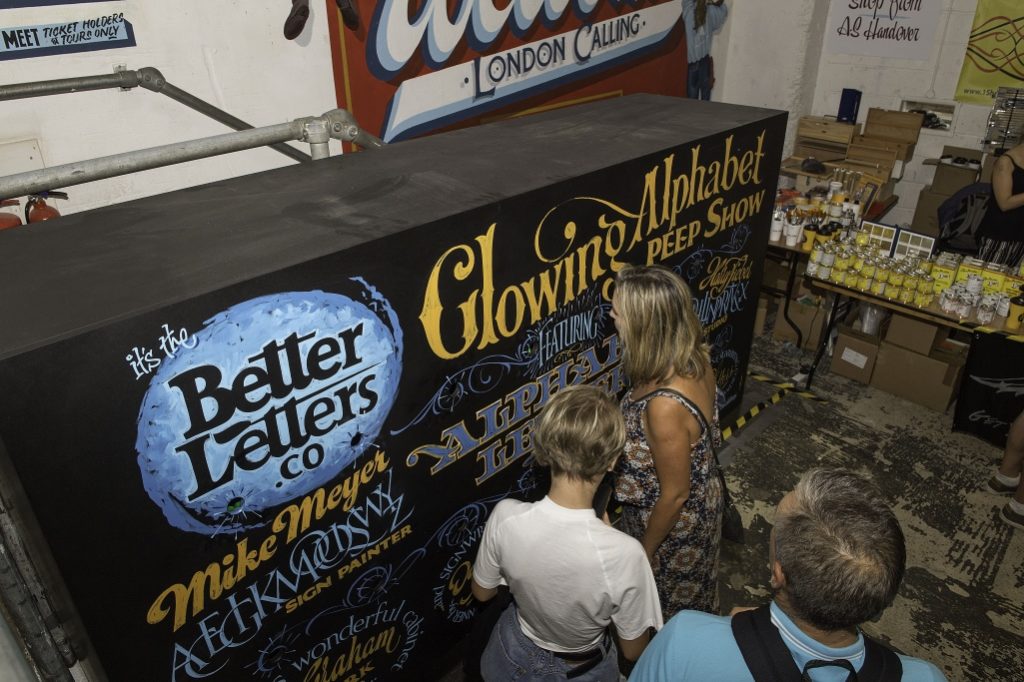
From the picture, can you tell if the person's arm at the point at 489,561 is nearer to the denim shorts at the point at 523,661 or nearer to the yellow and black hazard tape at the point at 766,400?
the denim shorts at the point at 523,661

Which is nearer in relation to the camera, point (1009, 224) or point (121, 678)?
point (121, 678)

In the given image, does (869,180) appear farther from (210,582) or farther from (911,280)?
(210,582)

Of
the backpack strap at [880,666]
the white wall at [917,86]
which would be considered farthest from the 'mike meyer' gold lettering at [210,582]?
the white wall at [917,86]

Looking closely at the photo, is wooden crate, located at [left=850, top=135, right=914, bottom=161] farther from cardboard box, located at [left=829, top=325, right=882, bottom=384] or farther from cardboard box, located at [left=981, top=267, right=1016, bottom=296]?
cardboard box, located at [left=981, top=267, right=1016, bottom=296]

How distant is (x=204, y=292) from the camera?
5.56ft

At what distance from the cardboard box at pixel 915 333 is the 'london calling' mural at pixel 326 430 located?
2.87 metres

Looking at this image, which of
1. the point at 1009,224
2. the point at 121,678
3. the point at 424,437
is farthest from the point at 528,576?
the point at 1009,224

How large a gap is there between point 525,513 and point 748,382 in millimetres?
4142

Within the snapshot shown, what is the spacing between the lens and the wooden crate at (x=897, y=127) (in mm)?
7680

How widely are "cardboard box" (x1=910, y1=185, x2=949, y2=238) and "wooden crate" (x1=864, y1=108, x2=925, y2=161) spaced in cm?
49

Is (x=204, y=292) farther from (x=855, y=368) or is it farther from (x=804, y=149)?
(x=804, y=149)

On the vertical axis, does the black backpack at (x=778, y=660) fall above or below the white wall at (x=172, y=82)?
below

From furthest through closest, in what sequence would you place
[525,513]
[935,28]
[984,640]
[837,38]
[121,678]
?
[837,38] → [935,28] → [984,640] → [525,513] → [121,678]

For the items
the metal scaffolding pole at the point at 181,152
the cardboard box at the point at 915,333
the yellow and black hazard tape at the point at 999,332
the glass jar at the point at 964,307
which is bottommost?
the cardboard box at the point at 915,333
